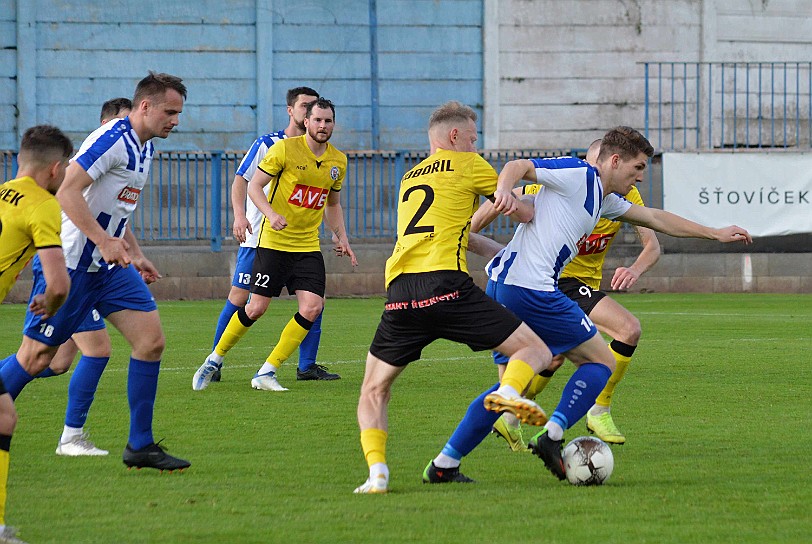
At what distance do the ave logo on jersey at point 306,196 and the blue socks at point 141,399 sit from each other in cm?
366

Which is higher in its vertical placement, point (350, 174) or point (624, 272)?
point (350, 174)

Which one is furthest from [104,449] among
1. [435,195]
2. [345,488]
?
[435,195]

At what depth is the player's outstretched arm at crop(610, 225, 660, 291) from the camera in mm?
7465

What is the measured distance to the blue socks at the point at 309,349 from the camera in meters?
9.95

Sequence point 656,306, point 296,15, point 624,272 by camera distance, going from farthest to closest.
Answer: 1. point 296,15
2. point 656,306
3. point 624,272

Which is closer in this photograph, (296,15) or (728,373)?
(728,373)

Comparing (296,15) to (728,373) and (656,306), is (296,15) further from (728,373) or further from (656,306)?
(728,373)

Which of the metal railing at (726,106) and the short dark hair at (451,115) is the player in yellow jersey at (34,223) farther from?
the metal railing at (726,106)

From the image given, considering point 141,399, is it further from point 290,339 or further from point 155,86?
point 290,339

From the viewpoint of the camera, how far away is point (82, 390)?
6477mm

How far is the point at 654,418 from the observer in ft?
24.8

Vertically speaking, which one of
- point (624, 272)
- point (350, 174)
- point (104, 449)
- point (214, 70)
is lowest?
point (104, 449)

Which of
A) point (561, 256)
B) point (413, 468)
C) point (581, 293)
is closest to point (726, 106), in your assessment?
point (581, 293)

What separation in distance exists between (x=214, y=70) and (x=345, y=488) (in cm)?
1744
